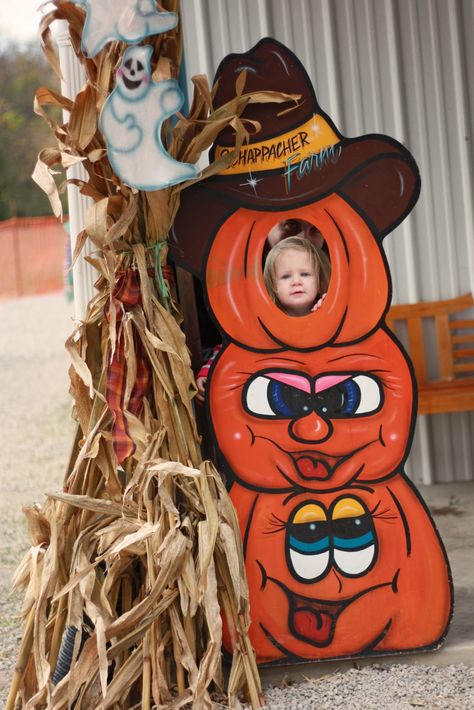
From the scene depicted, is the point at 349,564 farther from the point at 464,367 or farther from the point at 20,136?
the point at 20,136

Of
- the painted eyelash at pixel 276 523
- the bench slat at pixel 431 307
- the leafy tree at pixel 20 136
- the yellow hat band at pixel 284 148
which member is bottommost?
the painted eyelash at pixel 276 523

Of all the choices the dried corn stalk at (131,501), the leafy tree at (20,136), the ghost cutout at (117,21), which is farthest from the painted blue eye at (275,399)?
the leafy tree at (20,136)

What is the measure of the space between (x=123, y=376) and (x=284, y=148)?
0.84 m

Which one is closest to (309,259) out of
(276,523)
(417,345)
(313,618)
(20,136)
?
(276,523)

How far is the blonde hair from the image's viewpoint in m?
3.09

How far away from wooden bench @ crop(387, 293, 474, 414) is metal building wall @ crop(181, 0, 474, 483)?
0.31 ft

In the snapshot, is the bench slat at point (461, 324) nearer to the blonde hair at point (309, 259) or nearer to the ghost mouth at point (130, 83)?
the blonde hair at point (309, 259)

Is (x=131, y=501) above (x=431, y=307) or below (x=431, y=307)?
below

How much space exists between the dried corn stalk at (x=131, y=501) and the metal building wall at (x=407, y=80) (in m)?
2.47

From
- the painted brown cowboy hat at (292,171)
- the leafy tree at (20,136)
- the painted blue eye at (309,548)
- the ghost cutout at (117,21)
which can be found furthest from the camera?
the leafy tree at (20,136)

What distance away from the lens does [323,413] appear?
3107 mm

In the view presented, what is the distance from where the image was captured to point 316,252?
10.2 feet

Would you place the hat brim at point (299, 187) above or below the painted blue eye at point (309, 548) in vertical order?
above

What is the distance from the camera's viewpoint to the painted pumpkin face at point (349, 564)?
310 cm
